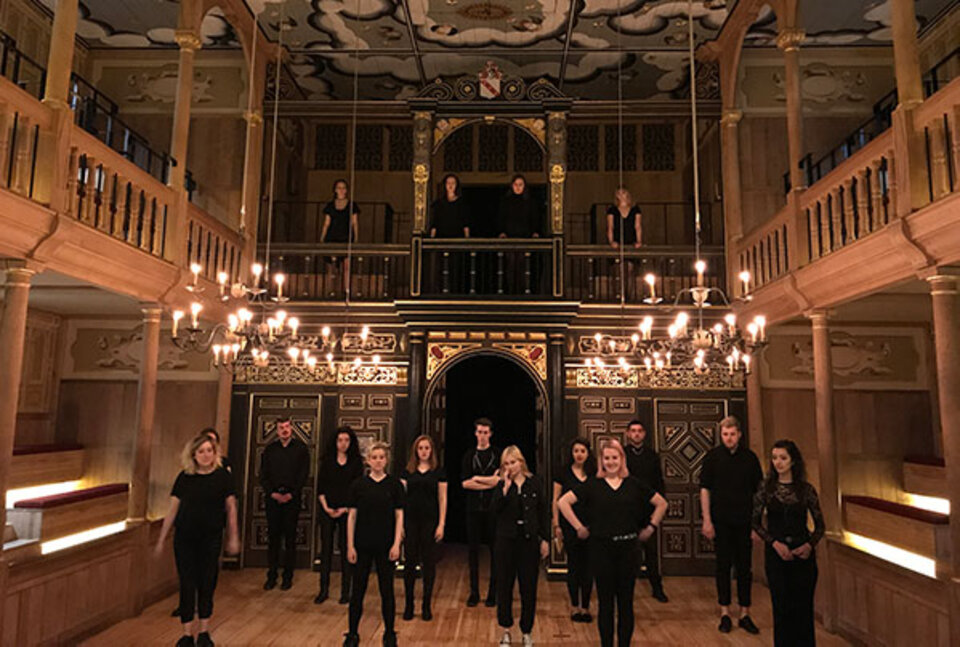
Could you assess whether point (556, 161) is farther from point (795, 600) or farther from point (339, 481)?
point (795, 600)

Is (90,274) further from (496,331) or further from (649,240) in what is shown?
(649,240)

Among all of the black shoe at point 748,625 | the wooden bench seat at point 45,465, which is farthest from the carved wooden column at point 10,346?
the black shoe at point 748,625

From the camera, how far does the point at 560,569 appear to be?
8.37 m

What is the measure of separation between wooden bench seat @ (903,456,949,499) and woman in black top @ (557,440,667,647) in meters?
5.06

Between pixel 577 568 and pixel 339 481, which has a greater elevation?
pixel 339 481

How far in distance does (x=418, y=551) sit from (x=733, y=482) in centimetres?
314

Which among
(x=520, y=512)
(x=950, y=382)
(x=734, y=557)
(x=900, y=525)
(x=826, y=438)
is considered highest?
(x=950, y=382)

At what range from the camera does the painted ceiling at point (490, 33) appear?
29.1 ft

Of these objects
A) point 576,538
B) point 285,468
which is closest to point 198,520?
point 285,468

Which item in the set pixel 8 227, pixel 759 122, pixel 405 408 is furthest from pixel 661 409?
pixel 8 227

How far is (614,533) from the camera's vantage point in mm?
4699

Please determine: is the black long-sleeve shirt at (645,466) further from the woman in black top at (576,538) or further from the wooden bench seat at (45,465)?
the wooden bench seat at (45,465)

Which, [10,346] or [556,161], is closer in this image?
[10,346]

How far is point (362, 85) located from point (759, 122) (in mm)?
6328
